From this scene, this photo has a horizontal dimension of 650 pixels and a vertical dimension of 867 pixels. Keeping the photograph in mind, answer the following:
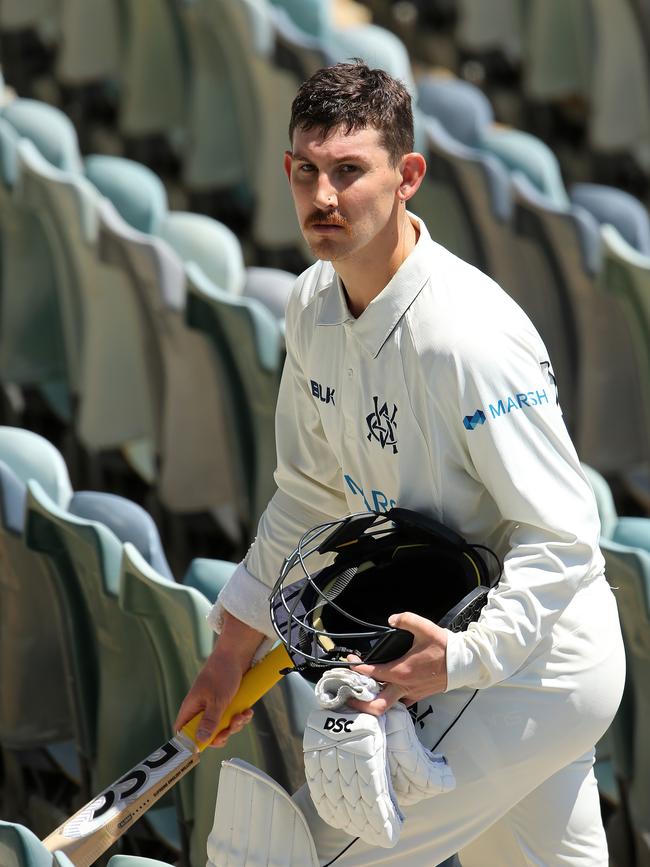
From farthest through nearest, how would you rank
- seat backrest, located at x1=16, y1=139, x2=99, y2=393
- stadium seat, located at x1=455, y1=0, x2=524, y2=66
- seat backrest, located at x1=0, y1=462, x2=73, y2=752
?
stadium seat, located at x1=455, y1=0, x2=524, y2=66
seat backrest, located at x1=16, y1=139, x2=99, y2=393
seat backrest, located at x1=0, y1=462, x2=73, y2=752

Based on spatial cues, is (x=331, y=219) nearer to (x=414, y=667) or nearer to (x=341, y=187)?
(x=341, y=187)

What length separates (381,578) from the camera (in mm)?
1874

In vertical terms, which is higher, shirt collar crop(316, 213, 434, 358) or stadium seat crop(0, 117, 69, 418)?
shirt collar crop(316, 213, 434, 358)

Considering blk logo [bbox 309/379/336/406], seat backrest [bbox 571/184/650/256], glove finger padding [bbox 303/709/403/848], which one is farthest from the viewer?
seat backrest [bbox 571/184/650/256]

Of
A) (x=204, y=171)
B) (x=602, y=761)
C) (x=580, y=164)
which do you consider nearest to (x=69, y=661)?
(x=602, y=761)

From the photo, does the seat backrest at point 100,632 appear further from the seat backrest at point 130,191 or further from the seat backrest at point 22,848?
the seat backrest at point 130,191

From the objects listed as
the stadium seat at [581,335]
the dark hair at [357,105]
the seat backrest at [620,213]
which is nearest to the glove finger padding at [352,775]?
the dark hair at [357,105]

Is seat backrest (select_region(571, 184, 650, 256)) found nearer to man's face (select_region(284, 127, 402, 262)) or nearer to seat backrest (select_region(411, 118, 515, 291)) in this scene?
seat backrest (select_region(411, 118, 515, 291))

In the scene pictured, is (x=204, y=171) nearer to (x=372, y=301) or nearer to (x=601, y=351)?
(x=601, y=351)

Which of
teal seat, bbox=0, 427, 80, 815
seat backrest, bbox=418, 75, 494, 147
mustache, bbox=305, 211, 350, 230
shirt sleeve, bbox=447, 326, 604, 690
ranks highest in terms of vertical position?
mustache, bbox=305, 211, 350, 230

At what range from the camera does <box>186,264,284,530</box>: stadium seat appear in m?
2.92

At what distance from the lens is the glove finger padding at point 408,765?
1.68 metres

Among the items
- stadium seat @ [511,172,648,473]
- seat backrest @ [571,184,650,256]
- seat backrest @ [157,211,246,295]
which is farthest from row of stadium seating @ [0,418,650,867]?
seat backrest @ [571,184,650,256]

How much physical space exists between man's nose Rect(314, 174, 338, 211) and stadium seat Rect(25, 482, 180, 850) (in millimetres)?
753
